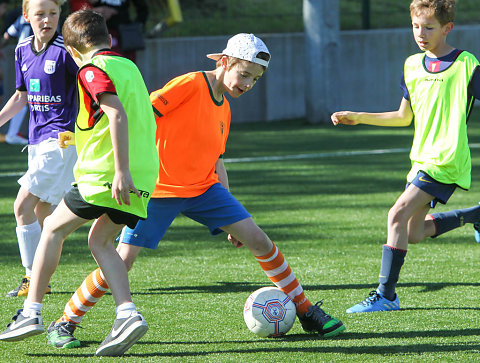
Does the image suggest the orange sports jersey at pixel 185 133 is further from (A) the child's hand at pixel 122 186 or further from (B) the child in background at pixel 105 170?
(A) the child's hand at pixel 122 186

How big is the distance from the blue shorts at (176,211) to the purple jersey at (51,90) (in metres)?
1.03

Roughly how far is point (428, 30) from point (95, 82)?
2.00 metres

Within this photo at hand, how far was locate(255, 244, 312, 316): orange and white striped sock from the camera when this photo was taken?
441cm

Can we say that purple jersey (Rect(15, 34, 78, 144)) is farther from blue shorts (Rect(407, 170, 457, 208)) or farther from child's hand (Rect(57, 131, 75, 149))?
blue shorts (Rect(407, 170, 457, 208))

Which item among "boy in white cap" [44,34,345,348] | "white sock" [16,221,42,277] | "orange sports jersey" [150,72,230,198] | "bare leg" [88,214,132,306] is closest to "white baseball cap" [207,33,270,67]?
"boy in white cap" [44,34,345,348]

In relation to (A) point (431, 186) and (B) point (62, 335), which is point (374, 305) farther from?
(B) point (62, 335)

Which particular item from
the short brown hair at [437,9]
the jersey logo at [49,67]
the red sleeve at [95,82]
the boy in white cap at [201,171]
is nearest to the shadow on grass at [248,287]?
the boy in white cap at [201,171]

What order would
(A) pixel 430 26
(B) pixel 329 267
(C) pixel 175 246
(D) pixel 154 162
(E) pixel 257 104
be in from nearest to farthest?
(D) pixel 154 162 → (A) pixel 430 26 → (B) pixel 329 267 → (C) pixel 175 246 → (E) pixel 257 104

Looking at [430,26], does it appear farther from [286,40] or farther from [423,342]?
[286,40]

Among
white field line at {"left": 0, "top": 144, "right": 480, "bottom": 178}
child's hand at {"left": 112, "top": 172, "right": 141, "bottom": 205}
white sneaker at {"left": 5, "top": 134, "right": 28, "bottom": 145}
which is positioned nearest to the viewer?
child's hand at {"left": 112, "top": 172, "right": 141, "bottom": 205}

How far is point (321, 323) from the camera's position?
4320 mm

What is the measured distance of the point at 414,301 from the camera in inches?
197

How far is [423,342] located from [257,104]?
1153cm

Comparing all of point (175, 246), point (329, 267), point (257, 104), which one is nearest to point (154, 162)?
point (329, 267)
